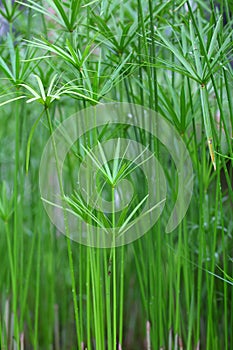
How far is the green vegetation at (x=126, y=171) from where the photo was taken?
2.59 ft

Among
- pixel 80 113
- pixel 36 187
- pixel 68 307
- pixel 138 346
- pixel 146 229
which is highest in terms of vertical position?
pixel 80 113

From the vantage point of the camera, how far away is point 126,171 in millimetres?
1056

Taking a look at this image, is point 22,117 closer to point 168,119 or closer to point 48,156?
point 48,156

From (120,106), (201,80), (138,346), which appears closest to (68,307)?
(138,346)

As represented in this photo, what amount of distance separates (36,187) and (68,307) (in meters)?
0.35

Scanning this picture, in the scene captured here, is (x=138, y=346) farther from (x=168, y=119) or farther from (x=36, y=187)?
(x=168, y=119)

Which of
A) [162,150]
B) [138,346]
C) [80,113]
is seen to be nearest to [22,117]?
[80,113]

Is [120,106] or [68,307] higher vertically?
[120,106]

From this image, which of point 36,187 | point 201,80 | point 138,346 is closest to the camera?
point 201,80

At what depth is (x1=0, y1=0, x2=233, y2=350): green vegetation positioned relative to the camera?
2.59 ft

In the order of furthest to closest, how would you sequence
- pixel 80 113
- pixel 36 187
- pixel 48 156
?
pixel 36 187
pixel 48 156
pixel 80 113

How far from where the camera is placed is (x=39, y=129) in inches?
54.9

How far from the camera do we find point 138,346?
4.45ft

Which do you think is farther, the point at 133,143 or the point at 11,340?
the point at 11,340
